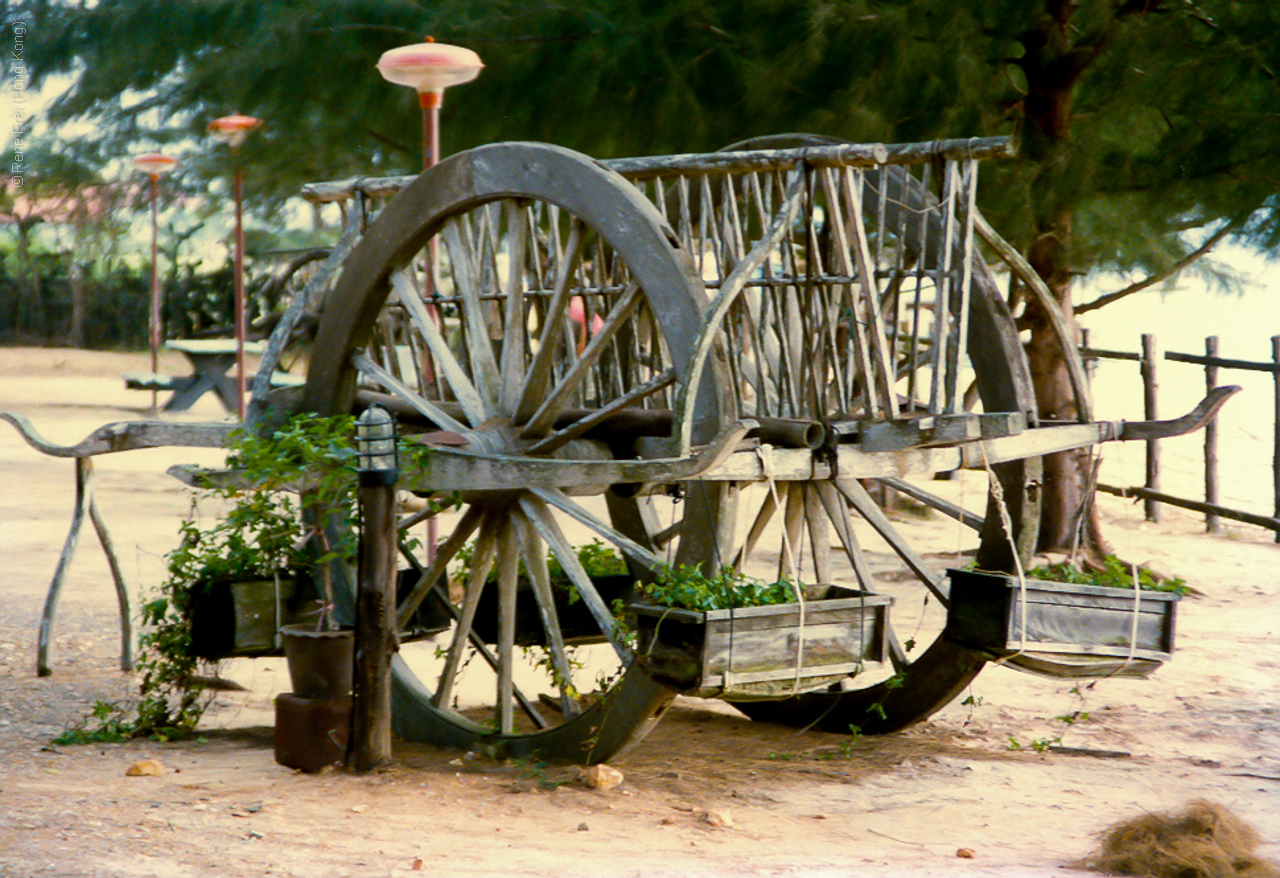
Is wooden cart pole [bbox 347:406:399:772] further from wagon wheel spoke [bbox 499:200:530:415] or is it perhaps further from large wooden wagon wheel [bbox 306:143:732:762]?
wagon wheel spoke [bbox 499:200:530:415]

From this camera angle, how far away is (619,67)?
7414 mm

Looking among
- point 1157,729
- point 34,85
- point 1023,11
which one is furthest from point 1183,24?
point 34,85

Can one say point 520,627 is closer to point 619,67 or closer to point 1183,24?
point 619,67

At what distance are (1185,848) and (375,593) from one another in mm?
2412

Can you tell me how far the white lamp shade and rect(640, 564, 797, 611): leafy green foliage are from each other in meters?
3.09

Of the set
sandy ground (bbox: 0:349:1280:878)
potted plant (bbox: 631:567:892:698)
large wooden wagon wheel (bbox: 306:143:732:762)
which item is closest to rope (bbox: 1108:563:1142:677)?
sandy ground (bbox: 0:349:1280:878)

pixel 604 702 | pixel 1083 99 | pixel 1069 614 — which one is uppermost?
pixel 1083 99

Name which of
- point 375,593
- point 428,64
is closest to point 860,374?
point 375,593

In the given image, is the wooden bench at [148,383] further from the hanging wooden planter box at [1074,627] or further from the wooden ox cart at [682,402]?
the hanging wooden planter box at [1074,627]

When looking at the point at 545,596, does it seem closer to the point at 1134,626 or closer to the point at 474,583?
the point at 474,583

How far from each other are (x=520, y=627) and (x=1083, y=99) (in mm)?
4836

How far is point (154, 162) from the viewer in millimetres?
12188

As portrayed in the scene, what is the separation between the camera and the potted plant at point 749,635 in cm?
365

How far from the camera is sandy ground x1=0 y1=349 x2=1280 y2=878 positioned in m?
3.33
